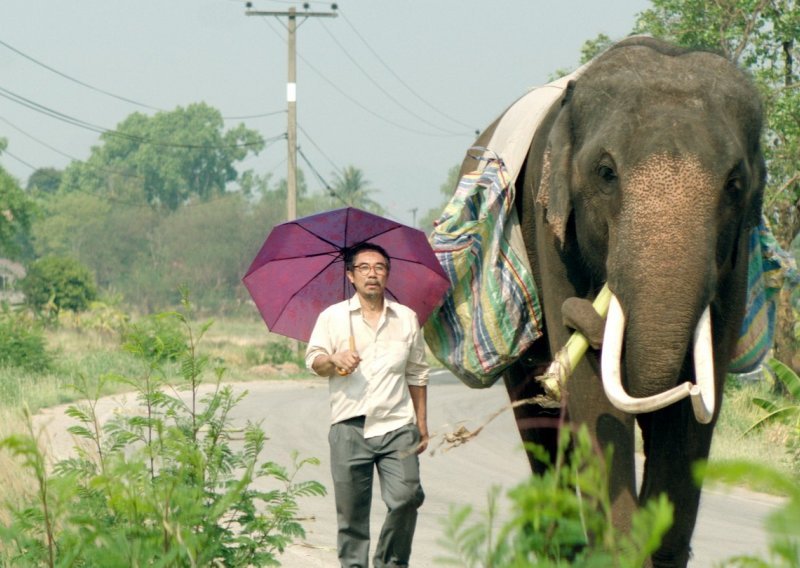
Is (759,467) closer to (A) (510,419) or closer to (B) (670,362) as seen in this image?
(B) (670,362)

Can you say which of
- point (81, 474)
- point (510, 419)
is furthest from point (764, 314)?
point (510, 419)

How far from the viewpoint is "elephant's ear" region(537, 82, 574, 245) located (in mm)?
6086

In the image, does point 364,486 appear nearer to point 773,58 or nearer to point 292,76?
point 773,58

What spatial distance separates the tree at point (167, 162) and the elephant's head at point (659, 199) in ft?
378

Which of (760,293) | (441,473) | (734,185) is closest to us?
(734,185)

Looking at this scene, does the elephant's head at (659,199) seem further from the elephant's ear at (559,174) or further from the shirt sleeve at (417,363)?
the shirt sleeve at (417,363)

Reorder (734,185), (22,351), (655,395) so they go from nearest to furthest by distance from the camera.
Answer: (655,395) < (734,185) < (22,351)

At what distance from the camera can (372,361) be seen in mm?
7020

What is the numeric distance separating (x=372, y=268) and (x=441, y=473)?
8.50m

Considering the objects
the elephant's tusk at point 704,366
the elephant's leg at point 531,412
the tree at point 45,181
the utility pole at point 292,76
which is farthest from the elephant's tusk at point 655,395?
the tree at point 45,181

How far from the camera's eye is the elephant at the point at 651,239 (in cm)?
530

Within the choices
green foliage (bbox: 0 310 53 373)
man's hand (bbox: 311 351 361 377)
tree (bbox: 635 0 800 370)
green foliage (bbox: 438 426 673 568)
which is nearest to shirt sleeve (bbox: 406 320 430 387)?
man's hand (bbox: 311 351 361 377)

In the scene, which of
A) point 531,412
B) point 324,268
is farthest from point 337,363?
point 531,412

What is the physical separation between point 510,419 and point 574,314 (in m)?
16.7
